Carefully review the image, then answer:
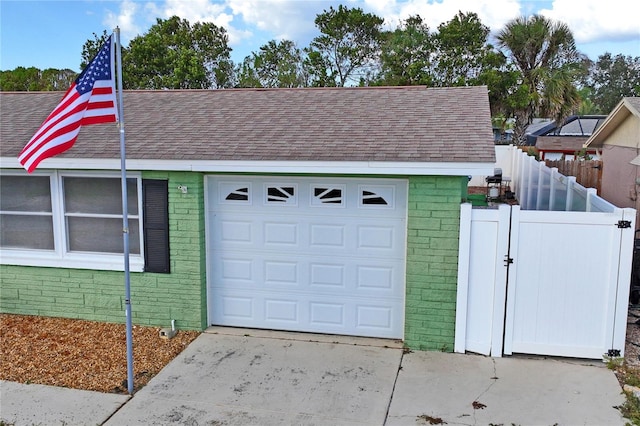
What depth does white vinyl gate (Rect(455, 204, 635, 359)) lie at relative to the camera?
606cm

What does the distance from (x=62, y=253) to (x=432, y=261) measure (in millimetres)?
5169

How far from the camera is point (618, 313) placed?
6086mm

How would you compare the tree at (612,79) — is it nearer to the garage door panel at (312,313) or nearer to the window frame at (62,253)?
the garage door panel at (312,313)

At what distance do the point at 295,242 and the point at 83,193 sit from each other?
123 inches

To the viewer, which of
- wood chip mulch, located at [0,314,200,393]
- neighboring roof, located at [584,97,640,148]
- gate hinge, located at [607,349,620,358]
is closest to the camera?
wood chip mulch, located at [0,314,200,393]

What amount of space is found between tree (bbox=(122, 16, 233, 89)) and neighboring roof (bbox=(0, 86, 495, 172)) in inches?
988

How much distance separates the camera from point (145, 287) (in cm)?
741

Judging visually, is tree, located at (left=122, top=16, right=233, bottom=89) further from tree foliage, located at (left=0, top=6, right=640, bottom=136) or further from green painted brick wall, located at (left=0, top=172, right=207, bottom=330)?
green painted brick wall, located at (left=0, top=172, right=207, bottom=330)

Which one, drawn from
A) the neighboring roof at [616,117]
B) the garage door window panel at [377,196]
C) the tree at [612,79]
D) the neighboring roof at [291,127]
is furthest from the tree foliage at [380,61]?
the tree at [612,79]

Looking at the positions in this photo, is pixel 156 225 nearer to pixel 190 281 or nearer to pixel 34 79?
pixel 190 281

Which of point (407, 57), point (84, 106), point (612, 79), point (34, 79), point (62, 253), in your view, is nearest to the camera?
point (84, 106)

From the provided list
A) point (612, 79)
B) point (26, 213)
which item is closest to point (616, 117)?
point (26, 213)

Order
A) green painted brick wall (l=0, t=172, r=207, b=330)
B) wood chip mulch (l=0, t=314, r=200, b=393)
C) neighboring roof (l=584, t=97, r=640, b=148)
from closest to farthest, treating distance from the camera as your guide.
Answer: wood chip mulch (l=0, t=314, r=200, b=393) → green painted brick wall (l=0, t=172, r=207, b=330) → neighboring roof (l=584, t=97, r=640, b=148)

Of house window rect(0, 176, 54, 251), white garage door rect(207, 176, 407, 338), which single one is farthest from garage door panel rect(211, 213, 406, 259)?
house window rect(0, 176, 54, 251)
